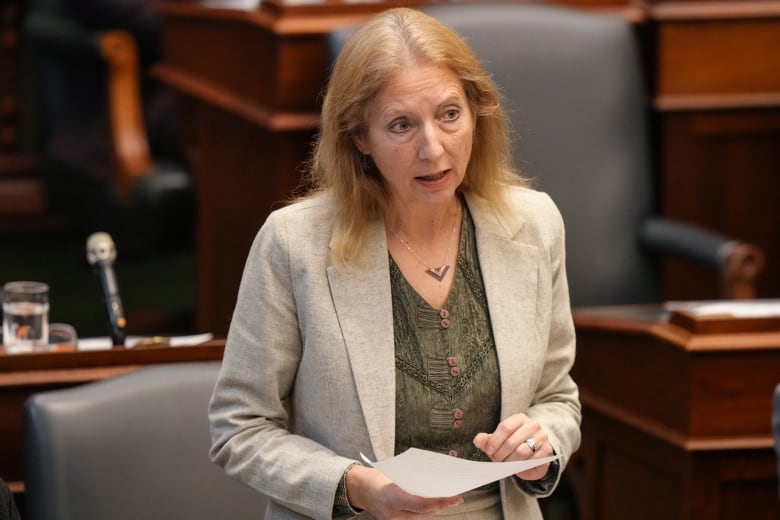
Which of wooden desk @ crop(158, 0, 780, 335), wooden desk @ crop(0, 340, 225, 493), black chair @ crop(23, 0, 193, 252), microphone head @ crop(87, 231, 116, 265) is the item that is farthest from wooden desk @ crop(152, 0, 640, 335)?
wooden desk @ crop(0, 340, 225, 493)

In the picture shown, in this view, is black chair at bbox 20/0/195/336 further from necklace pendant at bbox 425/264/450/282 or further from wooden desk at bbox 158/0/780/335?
necklace pendant at bbox 425/264/450/282

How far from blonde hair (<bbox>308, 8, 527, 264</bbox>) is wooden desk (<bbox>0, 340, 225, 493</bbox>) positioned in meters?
0.59

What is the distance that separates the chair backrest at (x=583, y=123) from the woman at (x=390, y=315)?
1523 millimetres

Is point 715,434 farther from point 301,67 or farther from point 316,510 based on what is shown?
point 301,67

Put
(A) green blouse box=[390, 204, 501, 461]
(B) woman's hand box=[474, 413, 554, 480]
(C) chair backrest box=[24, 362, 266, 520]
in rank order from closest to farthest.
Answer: (B) woman's hand box=[474, 413, 554, 480], (A) green blouse box=[390, 204, 501, 461], (C) chair backrest box=[24, 362, 266, 520]

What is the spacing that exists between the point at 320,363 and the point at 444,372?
0.53ft

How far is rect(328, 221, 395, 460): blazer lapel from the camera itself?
196 cm

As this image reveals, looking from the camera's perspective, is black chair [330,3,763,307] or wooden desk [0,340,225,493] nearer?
wooden desk [0,340,225,493]

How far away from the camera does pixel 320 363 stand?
1976 mm

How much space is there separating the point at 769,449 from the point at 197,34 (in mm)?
2151

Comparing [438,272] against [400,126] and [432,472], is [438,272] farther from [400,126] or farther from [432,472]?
[432,472]

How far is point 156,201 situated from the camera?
16.5 ft

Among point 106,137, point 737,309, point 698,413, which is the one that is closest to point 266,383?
point 698,413

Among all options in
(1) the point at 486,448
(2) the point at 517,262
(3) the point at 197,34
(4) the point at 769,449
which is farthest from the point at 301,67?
(1) the point at 486,448
